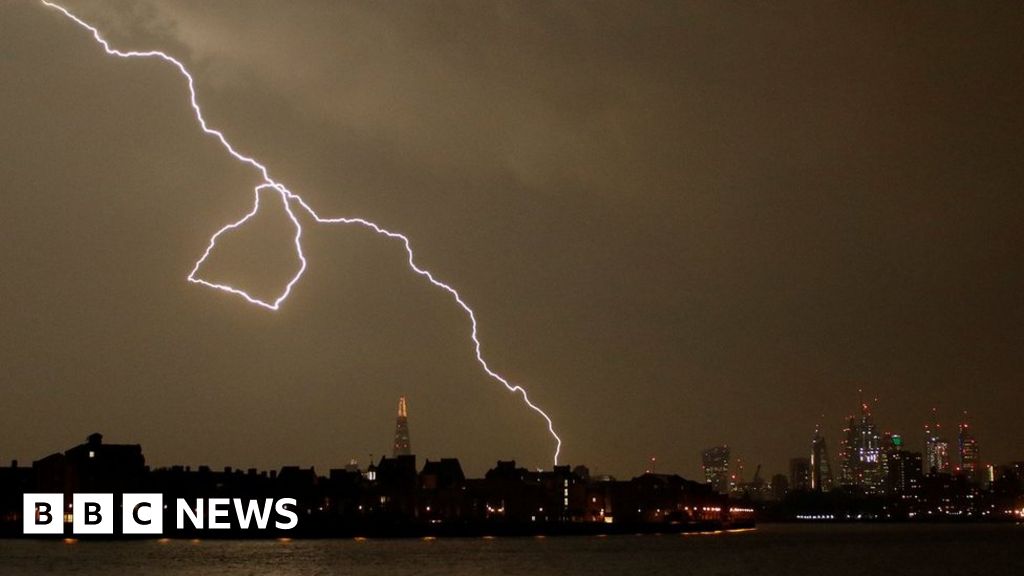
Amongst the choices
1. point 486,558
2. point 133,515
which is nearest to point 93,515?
point 133,515

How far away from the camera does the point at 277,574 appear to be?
2758 inches

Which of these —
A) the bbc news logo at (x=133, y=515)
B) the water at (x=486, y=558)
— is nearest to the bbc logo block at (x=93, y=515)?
the bbc news logo at (x=133, y=515)

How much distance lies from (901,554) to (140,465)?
62.0 metres

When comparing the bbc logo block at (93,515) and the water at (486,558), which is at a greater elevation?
the bbc logo block at (93,515)

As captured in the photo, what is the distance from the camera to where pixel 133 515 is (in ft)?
373

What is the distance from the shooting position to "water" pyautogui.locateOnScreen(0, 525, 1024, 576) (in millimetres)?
75000

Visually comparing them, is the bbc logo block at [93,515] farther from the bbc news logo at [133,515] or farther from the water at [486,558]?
the water at [486,558]

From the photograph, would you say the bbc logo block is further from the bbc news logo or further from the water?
the water

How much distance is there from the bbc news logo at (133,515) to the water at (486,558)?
6.49 ft

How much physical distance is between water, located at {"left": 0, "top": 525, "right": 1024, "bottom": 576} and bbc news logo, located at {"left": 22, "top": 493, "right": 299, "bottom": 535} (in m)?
1.98

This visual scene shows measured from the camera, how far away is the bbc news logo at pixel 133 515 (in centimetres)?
10512

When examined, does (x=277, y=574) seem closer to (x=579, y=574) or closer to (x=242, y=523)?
(x=579, y=574)

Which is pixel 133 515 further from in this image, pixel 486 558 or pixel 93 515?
pixel 486 558

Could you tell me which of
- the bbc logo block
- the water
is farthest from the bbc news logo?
the water
